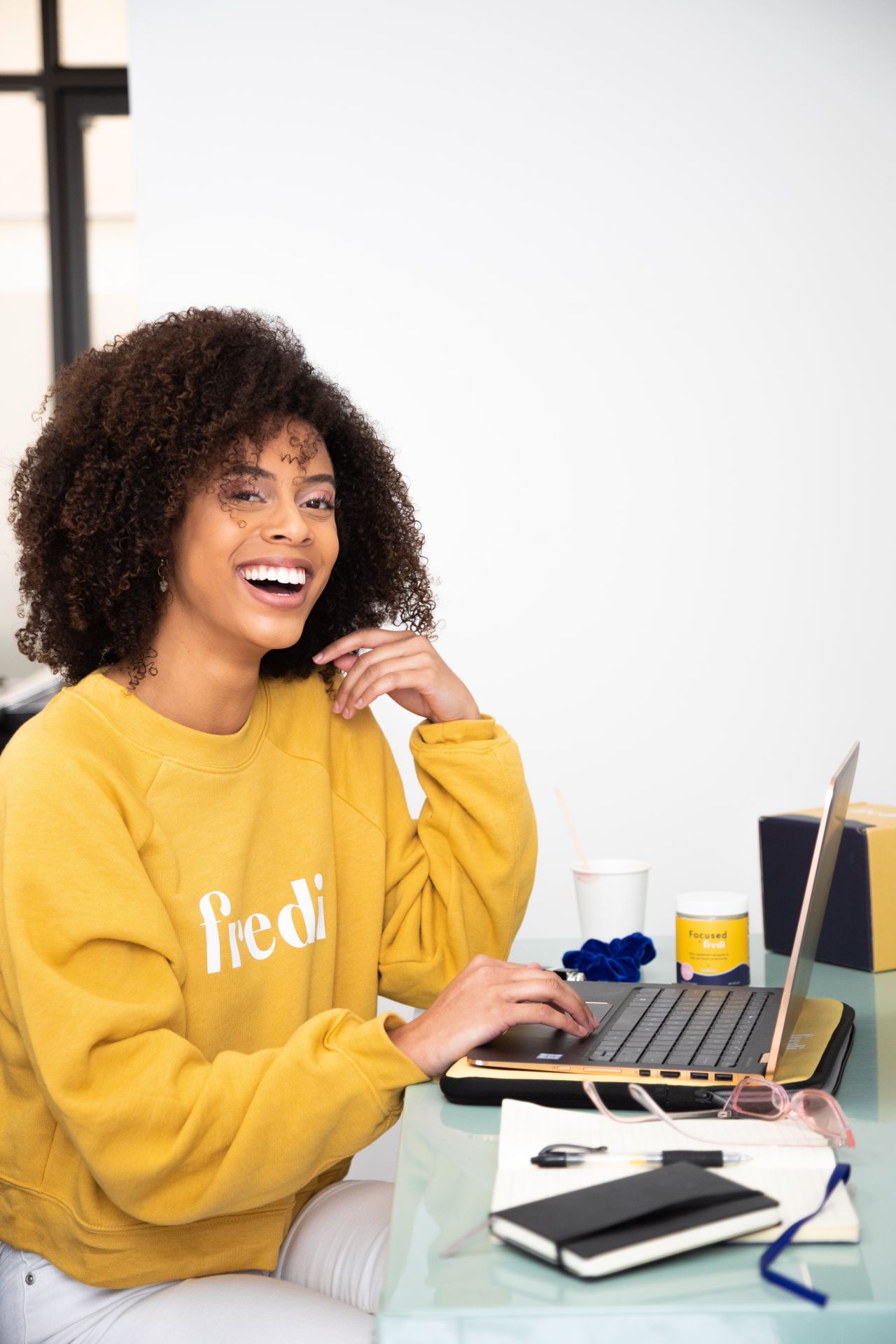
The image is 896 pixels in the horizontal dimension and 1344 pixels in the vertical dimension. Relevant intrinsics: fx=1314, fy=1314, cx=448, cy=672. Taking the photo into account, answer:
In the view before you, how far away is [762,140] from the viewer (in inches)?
93.1

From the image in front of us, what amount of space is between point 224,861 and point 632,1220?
670mm

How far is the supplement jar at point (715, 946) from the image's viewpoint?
4.62ft

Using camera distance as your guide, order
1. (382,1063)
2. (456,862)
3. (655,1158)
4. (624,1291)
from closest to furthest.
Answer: (624,1291) → (655,1158) → (382,1063) → (456,862)

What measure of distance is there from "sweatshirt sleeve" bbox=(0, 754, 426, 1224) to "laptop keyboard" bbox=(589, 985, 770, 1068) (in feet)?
0.59

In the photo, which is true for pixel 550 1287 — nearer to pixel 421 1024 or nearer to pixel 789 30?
pixel 421 1024

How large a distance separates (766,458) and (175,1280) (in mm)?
1741

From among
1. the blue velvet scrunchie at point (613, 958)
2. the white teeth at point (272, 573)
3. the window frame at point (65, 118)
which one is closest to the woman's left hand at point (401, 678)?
the white teeth at point (272, 573)

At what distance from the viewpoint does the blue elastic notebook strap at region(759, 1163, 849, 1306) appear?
0.67 m

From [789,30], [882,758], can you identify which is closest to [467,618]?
[882,758]

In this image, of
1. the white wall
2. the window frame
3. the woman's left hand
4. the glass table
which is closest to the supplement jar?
the woman's left hand

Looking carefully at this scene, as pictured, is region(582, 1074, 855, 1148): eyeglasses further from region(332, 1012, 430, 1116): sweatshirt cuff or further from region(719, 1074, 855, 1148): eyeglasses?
region(332, 1012, 430, 1116): sweatshirt cuff

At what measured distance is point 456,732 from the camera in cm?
152

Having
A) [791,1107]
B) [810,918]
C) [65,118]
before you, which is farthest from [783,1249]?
[65,118]

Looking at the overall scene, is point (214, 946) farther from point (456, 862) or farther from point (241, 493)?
point (241, 493)
